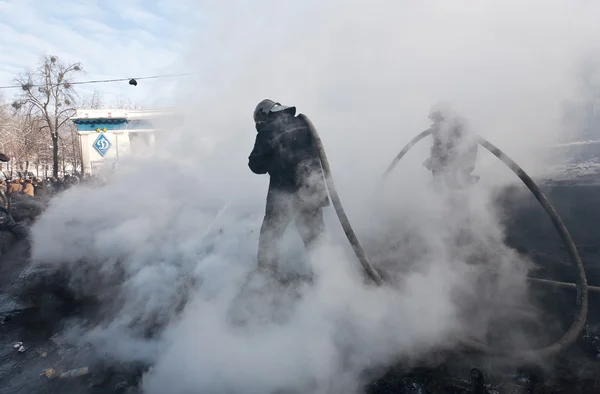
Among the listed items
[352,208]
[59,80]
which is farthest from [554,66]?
[59,80]

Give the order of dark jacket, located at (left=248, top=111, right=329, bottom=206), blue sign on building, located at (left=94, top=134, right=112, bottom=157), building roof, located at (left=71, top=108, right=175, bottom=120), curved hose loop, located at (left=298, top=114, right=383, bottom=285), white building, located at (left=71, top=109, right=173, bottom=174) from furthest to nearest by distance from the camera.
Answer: blue sign on building, located at (left=94, top=134, right=112, bottom=157), white building, located at (left=71, top=109, right=173, bottom=174), building roof, located at (left=71, top=108, right=175, bottom=120), dark jacket, located at (left=248, top=111, right=329, bottom=206), curved hose loop, located at (left=298, top=114, right=383, bottom=285)

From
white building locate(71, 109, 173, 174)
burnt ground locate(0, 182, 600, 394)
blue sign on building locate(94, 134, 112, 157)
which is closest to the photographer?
burnt ground locate(0, 182, 600, 394)

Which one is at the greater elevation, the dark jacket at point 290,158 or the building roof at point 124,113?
the building roof at point 124,113

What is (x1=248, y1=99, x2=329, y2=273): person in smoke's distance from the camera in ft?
11.1

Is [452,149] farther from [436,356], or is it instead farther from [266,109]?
[436,356]

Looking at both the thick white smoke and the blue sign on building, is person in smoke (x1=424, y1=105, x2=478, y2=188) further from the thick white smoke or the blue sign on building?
the blue sign on building

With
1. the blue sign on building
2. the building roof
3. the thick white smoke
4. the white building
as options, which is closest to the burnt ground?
the thick white smoke

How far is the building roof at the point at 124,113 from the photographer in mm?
6945

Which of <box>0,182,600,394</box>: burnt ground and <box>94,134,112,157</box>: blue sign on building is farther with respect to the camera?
<box>94,134,112,157</box>: blue sign on building

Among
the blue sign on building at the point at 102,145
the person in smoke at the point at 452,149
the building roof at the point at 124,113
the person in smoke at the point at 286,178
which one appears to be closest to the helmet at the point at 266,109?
the person in smoke at the point at 286,178

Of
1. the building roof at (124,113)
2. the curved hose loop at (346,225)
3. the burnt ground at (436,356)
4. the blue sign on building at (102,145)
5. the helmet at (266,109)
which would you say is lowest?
the burnt ground at (436,356)

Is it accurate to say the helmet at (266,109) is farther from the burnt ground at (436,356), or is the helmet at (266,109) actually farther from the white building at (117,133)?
the white building at (117,133)

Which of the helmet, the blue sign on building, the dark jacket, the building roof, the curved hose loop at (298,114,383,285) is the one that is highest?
the building roof

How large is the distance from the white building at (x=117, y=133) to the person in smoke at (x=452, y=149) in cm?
442
